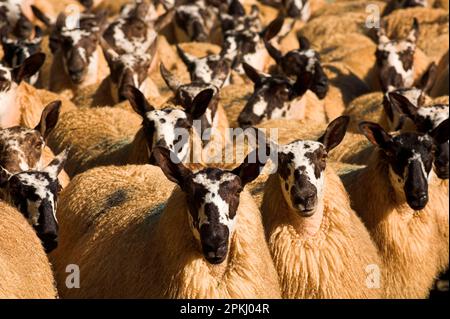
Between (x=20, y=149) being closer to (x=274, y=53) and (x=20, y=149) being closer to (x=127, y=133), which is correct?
(x=127, y=133)

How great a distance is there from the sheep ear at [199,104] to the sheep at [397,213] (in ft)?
3.70

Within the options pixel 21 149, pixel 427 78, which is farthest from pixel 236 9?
pixel 21 149

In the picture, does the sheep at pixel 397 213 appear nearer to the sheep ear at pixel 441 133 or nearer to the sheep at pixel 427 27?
the sheep ear at pixel 441 133

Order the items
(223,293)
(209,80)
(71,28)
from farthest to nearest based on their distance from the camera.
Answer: (71,28), (209,80), (223,293)

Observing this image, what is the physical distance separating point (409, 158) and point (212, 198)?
6.06 ft

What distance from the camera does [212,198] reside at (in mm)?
5781

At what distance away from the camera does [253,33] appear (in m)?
12.9

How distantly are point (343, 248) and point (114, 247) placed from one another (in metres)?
1.28

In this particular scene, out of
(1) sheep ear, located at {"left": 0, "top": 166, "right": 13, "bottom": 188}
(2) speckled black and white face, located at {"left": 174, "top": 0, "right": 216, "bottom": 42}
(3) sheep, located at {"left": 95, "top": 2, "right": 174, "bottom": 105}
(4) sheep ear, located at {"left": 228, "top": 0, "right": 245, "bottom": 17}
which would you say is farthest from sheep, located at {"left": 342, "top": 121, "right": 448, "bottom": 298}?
(2) speckled black and white face, located at {"left": 174, "top": 0, "right": 216, "bottom": 42}

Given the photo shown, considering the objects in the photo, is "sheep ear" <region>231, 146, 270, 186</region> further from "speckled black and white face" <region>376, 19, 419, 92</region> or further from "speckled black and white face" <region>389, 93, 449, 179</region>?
"speckled black and white face" <region>376, 19, 419, 92</region>

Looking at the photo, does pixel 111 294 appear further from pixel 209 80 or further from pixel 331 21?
pixel 331 21

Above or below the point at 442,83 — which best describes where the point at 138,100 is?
above

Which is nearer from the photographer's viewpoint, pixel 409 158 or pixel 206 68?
pixel 409 158
